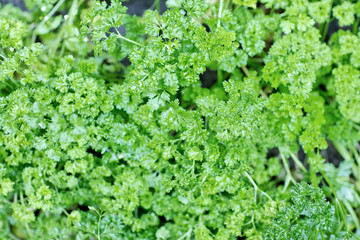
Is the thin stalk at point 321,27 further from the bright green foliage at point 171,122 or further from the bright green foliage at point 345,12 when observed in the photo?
the bright green foliage at point 345,12

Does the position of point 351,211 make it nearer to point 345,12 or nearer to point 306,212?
point 306,212

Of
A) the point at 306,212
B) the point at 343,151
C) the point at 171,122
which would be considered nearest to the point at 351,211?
the point at 343,151

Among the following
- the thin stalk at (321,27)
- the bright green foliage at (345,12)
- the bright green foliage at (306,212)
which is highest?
the bright green foliage at (345,12)

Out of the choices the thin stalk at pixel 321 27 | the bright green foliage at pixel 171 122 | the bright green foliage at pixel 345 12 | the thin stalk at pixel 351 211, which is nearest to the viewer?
the bright green foliage at pixel 171 122

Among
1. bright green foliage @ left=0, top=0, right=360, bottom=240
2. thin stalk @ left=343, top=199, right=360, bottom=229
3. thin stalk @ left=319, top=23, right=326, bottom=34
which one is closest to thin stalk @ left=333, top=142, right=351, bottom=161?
bright green foliage @ left=0, top=0, right=360, bottom=240

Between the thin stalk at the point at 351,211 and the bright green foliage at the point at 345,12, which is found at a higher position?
the bright green foliage at the point at 345,12

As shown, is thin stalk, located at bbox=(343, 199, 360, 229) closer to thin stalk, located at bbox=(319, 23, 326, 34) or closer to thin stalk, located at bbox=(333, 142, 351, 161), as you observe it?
thin stalk, located at bbox=(333, 142, 351, 161)

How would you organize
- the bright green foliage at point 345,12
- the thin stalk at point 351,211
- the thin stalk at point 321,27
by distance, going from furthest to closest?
the thin stalk at point 321,27
the thin stalk at point 351,211
the bright green foliage at point 345,12

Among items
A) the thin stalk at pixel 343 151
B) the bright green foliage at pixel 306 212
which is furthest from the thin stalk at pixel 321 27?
the bright green foliage at pixel 306 212

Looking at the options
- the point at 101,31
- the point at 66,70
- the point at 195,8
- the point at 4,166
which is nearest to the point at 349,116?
the point at 195,8
